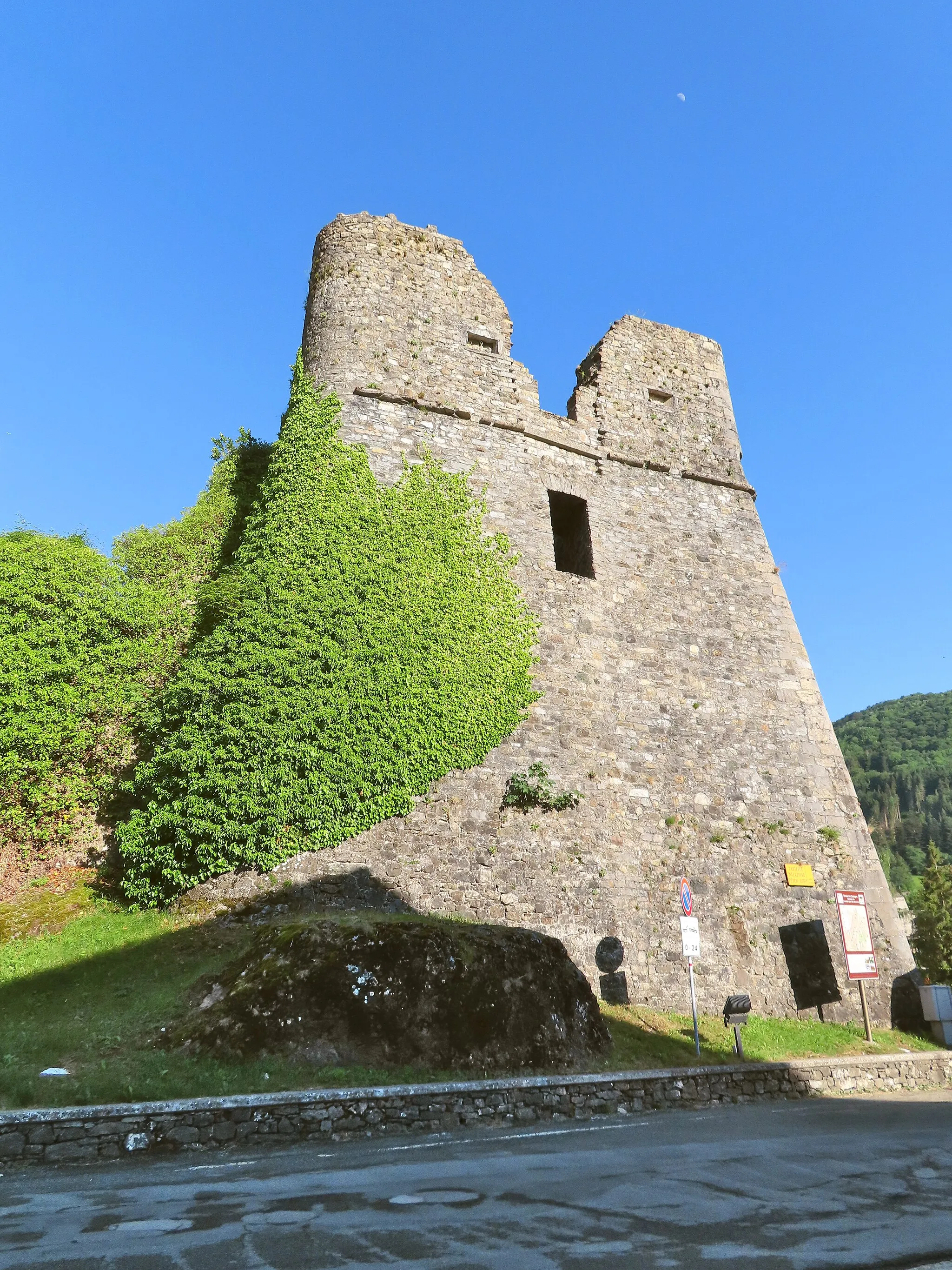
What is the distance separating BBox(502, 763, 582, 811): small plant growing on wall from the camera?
440 inches

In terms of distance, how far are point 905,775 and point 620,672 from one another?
309 ft

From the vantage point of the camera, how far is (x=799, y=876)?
12.7 metres

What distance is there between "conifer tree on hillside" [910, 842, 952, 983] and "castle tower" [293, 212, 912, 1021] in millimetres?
26091

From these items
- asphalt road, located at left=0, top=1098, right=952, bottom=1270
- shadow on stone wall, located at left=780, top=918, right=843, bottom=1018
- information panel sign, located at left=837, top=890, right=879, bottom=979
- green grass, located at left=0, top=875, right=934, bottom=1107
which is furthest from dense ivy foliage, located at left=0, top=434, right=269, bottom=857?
information panel sign, located at left=837, top=890, right=879, bottom=979

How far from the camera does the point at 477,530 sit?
523 inches

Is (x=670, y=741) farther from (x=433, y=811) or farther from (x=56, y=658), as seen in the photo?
(x=56, y=658)

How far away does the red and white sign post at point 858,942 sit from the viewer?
432 inches

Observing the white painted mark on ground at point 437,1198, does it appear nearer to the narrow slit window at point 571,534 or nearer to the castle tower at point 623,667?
the castle tower at point 623,667

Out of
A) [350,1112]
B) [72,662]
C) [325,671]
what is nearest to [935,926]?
[325,671]

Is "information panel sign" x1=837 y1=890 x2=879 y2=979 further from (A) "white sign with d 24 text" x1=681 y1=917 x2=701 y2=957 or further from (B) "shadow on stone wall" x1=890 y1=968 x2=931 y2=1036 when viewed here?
(A) "white sign with d 24 text" x1=681 y1=917 x2=701 y2=957

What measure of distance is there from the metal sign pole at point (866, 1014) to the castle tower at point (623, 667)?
0.44 meters

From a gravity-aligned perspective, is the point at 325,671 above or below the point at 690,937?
above

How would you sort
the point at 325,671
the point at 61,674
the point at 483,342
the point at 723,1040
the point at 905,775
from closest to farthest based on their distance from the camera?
the point at 723,1040
the point at 325,671
the point at 61,674
the point at 483,342
the point at 905,775

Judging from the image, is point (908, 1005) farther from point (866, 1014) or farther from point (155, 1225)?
point (155, 1225)
